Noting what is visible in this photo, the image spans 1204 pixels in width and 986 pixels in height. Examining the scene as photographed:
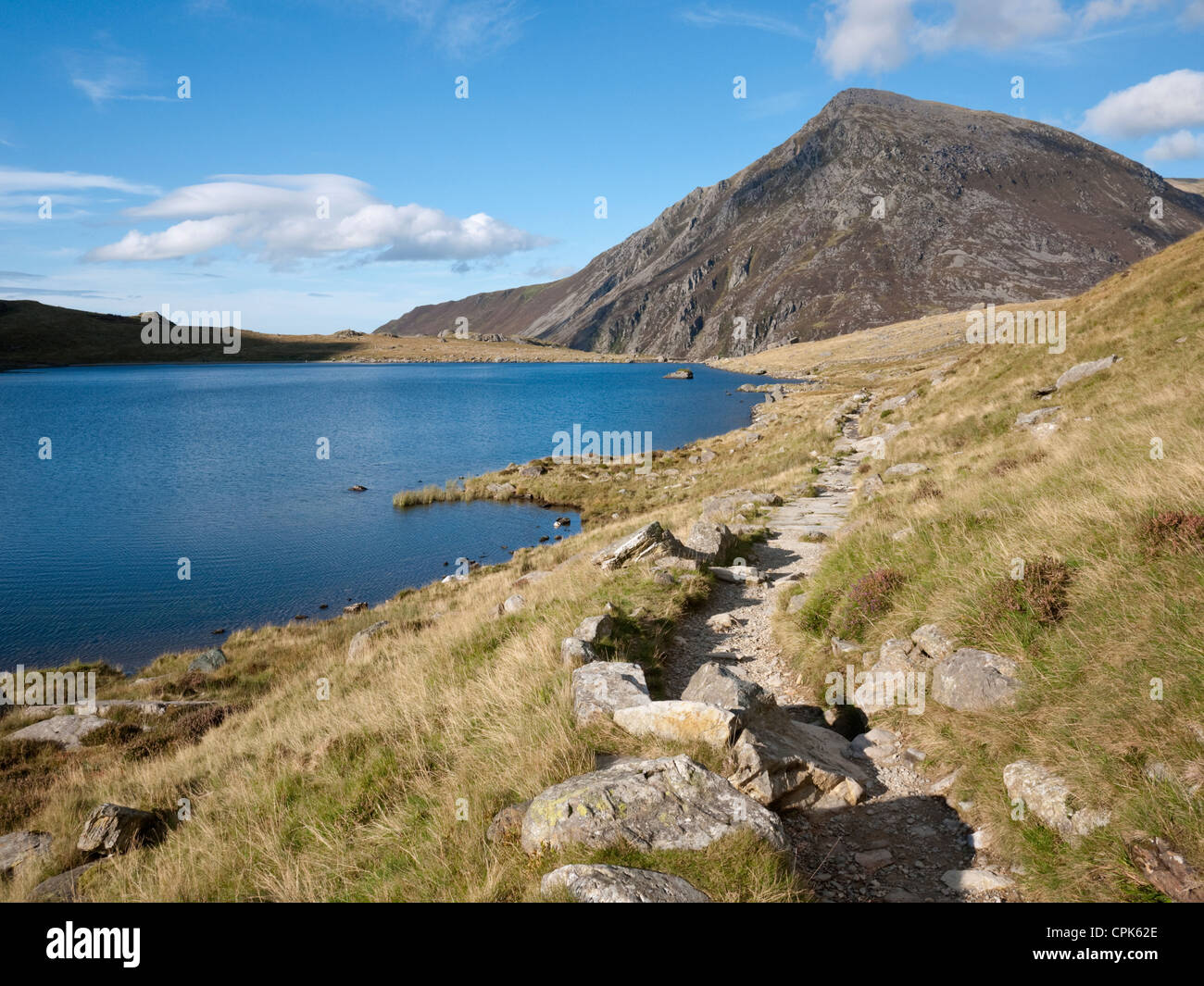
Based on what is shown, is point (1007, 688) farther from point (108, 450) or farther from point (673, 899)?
point (108, 450)

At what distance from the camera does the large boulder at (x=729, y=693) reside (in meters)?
7.19

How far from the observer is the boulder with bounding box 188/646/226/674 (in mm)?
19203

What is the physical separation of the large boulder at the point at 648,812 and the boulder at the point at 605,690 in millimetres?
1695

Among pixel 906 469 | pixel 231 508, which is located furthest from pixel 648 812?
pixel 231 508

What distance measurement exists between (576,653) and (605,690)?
5.96 feet

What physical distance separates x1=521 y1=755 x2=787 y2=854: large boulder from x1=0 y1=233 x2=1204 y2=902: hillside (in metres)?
0.03

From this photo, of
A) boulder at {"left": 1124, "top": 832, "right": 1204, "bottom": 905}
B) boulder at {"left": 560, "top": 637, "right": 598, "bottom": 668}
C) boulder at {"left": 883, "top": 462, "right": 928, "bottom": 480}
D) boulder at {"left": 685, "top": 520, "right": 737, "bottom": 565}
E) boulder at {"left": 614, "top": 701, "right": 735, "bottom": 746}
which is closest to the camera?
boulder at {"left": 1124, "top": 832, "right": 1204, "bottom": 905}

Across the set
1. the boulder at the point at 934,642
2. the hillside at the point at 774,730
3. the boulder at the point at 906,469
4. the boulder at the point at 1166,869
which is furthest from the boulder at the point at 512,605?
the boulder at the point at 906,469

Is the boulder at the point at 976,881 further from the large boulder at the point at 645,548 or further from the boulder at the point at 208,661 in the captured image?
the boulder at the point at 208,661

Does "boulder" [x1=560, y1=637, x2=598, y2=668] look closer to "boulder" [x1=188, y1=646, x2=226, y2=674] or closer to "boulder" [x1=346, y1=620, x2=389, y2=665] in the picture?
"boulder" [x1=346, y1=620, x2=389, y2=665]

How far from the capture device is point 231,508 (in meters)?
39.8

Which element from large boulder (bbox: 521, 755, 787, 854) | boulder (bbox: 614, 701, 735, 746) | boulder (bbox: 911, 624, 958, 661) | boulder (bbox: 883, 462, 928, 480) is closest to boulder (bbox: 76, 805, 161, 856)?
large boulder (bbox: 521, 755, 787, 854)

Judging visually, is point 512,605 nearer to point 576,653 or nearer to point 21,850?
point 576,653

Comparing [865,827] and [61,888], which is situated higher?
[865,827]
